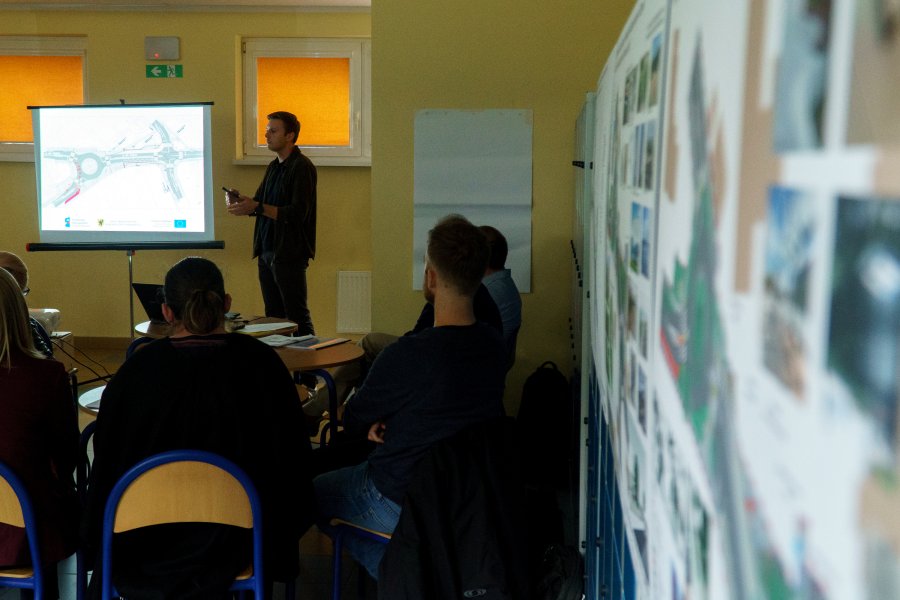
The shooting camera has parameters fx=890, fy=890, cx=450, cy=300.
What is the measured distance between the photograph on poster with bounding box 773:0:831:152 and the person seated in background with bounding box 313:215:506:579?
5.89 feet

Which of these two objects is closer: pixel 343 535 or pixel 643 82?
pixel 643 82

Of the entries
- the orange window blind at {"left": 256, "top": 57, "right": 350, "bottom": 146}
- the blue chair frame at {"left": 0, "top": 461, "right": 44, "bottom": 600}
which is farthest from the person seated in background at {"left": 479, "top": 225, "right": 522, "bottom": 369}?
the orange window blind at {"left": 256, "top": 57, "right": 350, "bottom": 146}

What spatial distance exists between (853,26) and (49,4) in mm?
7427

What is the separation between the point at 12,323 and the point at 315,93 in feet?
16.1

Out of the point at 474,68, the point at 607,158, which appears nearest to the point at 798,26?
the point at 607,158

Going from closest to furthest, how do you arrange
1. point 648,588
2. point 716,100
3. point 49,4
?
point 716,100
point 648,588
point 49,4

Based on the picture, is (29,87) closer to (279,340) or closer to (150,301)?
(150,301)

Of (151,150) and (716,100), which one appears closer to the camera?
(716,100)

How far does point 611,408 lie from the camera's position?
154 cm

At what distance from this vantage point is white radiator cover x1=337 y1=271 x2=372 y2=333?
6.88 m

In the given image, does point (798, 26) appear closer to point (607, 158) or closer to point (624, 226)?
point (624, 226)

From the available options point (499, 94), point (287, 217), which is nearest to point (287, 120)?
point (287, 217)

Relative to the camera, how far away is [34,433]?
2.23 meters

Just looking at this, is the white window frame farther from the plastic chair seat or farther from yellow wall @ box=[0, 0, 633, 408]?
the plastic chair seat
